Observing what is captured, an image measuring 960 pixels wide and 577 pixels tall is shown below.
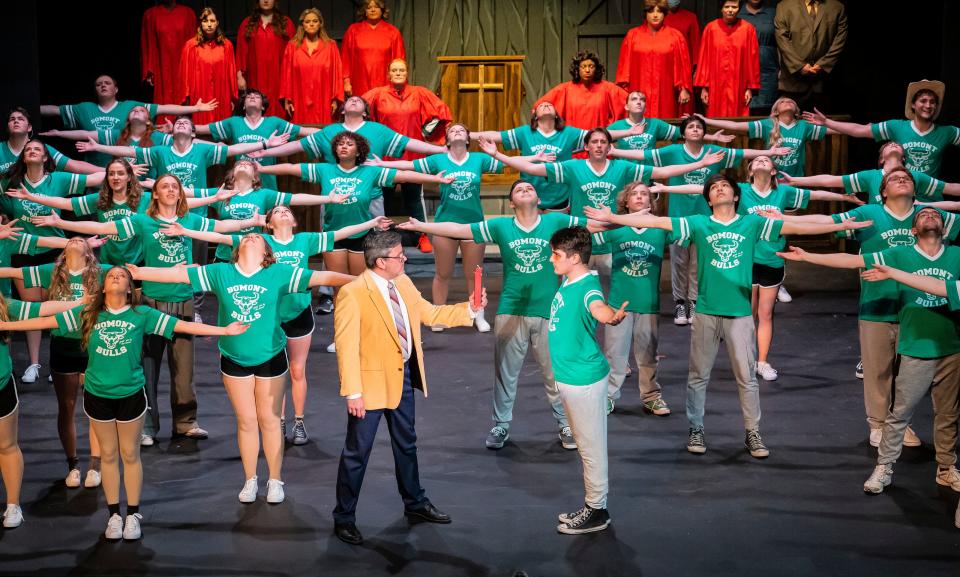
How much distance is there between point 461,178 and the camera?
9.12m

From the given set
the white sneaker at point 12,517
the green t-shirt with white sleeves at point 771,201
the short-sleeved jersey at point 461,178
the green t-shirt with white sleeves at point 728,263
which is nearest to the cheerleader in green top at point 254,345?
the white sneaker at point 12,517

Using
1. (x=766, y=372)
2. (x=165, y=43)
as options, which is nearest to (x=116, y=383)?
(x=766, y=372)

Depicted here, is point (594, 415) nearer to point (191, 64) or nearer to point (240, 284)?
point (240, 284)

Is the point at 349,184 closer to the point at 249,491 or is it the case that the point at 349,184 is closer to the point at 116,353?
the point at 249,491

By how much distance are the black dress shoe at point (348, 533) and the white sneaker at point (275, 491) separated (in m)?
0.55

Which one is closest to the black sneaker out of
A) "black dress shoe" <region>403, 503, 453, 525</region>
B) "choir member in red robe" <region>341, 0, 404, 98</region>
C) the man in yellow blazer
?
"black dress shoe" <region>403, 503, 453, 525</region>

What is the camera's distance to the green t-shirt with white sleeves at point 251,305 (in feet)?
19.6

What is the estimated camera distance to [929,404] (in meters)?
7.62

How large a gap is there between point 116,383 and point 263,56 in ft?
22.2

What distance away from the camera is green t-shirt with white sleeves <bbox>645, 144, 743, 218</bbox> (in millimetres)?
9312

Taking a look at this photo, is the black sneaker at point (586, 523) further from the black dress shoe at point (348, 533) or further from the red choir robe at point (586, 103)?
the red choir robe at point (586, 103)

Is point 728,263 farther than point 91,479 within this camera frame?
Yes

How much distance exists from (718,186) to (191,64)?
6.61 m

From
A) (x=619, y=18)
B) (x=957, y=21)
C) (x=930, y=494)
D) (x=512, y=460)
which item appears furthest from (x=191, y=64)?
(x=930, y=494)
